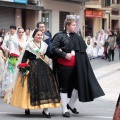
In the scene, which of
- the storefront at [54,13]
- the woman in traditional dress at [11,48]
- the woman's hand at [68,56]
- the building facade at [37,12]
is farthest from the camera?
the storefront at [54,13]

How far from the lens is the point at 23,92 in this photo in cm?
846

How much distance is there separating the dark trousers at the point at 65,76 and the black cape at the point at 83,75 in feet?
0.40

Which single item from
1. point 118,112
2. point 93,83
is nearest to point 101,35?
point 93,83

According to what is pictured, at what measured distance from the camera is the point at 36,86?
845cm

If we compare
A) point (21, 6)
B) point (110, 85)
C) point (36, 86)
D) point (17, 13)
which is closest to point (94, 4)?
point (17, 13)

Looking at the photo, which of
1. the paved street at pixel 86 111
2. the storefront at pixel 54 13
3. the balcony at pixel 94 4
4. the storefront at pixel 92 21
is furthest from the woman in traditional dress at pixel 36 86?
the balcony at pixel 94 4

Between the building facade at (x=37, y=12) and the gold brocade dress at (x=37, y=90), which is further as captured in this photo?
the building facade at (x=37, y=12)

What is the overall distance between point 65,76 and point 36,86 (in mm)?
539

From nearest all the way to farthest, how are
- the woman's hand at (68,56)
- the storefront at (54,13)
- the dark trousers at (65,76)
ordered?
1. the woman's hand at (68,56)
2. the dark trousers at (65,76)
3. the storefront at (54,13)

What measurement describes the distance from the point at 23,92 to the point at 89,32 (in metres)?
32.3

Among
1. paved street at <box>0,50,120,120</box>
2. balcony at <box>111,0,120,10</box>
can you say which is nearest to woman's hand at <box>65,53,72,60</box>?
paved street at <box>0,50,120,120</box>

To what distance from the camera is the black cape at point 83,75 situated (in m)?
8.52

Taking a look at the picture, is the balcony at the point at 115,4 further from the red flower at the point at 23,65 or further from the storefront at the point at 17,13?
the red flower at the point at 23,65

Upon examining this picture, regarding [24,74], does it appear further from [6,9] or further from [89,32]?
[89,32]
